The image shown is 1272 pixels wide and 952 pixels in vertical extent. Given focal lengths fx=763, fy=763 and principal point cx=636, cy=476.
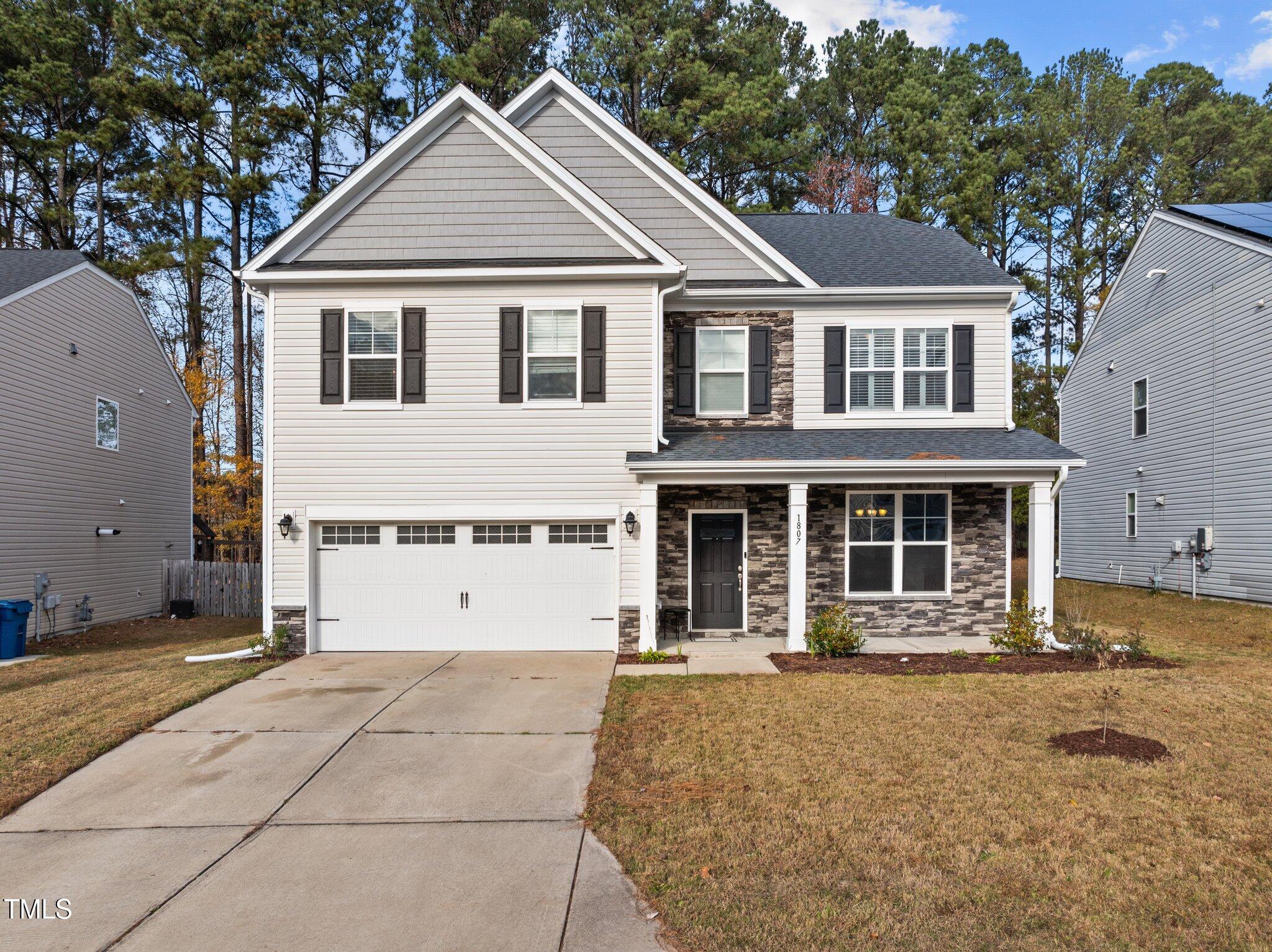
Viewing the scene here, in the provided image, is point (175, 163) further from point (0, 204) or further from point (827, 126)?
point (827, 126)

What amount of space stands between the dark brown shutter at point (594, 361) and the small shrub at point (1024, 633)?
6741mm

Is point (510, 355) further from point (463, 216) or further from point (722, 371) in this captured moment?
point (722, 371)

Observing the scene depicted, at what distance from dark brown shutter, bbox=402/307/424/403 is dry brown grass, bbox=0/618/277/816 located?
435 centimetres

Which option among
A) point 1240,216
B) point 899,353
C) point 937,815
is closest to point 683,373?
point 899,353

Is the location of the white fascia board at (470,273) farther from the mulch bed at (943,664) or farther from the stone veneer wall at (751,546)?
the mulch bed at (943,664)

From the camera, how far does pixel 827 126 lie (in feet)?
100

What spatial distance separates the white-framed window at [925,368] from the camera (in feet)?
41.8

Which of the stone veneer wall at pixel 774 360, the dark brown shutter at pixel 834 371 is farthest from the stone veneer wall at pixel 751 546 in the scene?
the dark brown shutter at pixel 834 371

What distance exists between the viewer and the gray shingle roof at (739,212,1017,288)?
A: 12789mm

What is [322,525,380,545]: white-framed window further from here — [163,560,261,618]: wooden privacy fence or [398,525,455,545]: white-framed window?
[163,560,261,618]: wooden privacy fence

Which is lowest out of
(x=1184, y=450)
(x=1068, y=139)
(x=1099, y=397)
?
(x=1184, y=450)

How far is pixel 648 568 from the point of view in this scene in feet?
36.2

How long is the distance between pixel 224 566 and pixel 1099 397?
24148 mm

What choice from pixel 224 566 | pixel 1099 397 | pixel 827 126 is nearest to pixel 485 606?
pixel 224 566
